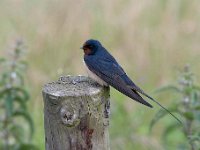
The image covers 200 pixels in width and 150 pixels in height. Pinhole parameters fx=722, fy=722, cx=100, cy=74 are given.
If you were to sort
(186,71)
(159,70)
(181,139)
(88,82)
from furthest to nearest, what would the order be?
(159,70) → (181,139) → (186,71) → (88,82)

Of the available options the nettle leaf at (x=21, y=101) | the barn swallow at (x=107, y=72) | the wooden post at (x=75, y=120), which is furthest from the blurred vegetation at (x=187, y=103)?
the wooden post at (x=75, y=120)

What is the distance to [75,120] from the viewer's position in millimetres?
3500

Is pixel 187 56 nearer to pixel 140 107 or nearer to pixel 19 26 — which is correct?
pixel 140 107

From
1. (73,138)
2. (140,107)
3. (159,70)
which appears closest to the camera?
(73,138)

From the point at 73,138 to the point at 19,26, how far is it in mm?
5435

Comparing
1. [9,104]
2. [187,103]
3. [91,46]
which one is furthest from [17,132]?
[187,103]

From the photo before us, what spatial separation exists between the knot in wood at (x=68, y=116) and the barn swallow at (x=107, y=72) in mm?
680

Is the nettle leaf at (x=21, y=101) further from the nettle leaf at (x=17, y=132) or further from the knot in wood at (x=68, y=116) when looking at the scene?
the knot in wood at (x=68, y=116)

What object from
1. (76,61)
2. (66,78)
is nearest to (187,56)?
(76,61)

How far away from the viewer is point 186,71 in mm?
4980

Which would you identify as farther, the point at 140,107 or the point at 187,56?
the point at 187,56

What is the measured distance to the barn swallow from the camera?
171 inches

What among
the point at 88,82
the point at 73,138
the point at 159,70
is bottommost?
the point at 73,138

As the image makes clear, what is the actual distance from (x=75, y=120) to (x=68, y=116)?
4cm
